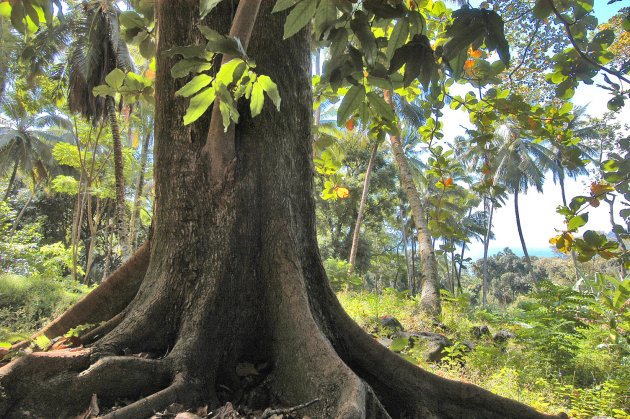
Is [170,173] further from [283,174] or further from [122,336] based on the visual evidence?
[122,336]

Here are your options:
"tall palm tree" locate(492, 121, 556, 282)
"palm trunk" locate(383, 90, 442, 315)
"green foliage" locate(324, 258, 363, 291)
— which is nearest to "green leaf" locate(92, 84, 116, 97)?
"palm trunk" locate(383, 90, 442, 315)

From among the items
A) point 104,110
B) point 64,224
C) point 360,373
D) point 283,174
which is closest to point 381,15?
point 283,174

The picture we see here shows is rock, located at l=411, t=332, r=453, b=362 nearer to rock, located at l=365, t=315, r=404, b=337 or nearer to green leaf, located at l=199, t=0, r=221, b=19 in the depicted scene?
rock, located at l=365, t=315, r=404, b=337

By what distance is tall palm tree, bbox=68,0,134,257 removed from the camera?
36.4ft

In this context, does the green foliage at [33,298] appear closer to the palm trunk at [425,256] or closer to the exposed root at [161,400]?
the exposed root at [161,400]

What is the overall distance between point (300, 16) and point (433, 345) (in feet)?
14.4

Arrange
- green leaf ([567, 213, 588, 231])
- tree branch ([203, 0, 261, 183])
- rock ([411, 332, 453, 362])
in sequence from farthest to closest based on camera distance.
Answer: rock ([411, 332, 453, 362]) < tree branch ([203, 0, 261, 183]) < green leaf ([567, 213, 588, 231])

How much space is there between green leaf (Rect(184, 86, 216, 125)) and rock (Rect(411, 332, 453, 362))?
3746mm

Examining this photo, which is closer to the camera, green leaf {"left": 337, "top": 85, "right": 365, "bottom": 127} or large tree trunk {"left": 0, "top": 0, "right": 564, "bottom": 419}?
Answer: green leaf {"left": 337, "top": 85, "right": 365, "bottom": 127}

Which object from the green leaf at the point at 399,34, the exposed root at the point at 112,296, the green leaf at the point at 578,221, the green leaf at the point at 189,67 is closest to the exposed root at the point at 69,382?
the exposed root at the point at 112,296

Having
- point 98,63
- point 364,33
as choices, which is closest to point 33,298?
Answer: point 98,63

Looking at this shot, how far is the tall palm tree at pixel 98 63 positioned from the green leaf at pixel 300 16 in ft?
38.1

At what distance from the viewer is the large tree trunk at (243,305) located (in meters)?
1.44

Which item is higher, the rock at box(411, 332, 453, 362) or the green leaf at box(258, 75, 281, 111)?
the green leaf at box(258, 75, 281, 111)
